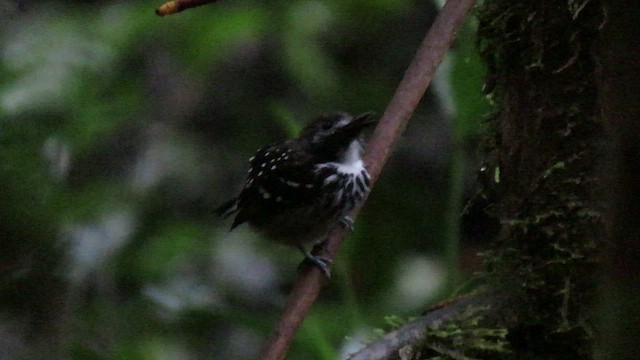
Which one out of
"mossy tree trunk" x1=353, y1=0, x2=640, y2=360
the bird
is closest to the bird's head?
the bird

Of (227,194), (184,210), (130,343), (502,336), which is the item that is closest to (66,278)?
(130,343)

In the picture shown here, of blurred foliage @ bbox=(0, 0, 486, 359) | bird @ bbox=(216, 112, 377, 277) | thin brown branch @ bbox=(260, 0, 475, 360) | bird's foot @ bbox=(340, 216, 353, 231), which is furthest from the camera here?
blurred foliage @ bbox=(0, 0, 486, 359)

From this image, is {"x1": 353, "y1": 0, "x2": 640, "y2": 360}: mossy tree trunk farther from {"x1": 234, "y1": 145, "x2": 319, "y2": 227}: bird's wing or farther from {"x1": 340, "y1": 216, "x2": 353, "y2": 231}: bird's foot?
{"x1": 234, "y1": 145, "x2": 319, "y2": 227}: bird's wing

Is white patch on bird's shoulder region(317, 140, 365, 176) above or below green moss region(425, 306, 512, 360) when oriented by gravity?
below

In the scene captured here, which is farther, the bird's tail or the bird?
the bird's tail

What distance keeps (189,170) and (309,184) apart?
1682mm

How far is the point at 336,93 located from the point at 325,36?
15.7 inches

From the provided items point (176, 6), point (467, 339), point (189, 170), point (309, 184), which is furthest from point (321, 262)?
point (189, 170)

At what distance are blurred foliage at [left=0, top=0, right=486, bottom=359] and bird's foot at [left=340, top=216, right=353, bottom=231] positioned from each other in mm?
138

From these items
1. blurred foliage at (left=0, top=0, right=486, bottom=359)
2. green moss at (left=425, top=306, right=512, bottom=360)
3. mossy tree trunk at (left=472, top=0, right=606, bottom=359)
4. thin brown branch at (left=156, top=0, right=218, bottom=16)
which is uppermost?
thin brown branch at (left=156, top=0, right=218, bottom=16)

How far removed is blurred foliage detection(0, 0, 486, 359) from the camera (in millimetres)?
2850

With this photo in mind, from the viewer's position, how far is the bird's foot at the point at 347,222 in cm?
264

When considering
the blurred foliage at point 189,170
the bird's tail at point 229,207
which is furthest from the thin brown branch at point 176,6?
the bird's tail at point 229,207

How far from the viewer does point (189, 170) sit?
444 centimetres
